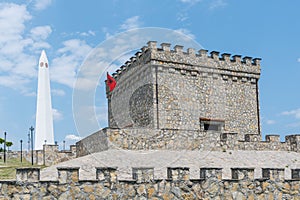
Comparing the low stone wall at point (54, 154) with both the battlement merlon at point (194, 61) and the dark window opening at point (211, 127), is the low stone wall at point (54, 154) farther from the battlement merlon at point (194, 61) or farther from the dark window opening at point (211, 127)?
the dark window opening at point (211, 127)

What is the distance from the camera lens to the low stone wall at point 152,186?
39.9 ft

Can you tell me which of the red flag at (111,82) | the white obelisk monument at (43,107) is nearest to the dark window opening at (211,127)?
the red flag at (111,82)

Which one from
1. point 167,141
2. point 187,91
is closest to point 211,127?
point 187,91

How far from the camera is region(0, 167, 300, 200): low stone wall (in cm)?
1215

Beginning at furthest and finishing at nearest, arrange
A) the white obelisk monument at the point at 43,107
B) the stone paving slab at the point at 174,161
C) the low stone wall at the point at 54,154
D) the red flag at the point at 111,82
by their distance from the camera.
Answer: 1. the white obelisk monument at the point at 43,107
2. the red flag at the point at 111,82
3. the low stone wall at the point at 54,154
4. the stone paving slab at the point at 174,161

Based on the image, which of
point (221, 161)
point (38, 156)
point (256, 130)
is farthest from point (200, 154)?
point (38, 156)

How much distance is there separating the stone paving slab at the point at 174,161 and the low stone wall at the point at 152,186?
3.95 ft

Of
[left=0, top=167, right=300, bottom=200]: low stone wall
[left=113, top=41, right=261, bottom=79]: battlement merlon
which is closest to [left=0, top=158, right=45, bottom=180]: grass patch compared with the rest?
[left=0, top=167, right=300, bottom=200]: low stone wall

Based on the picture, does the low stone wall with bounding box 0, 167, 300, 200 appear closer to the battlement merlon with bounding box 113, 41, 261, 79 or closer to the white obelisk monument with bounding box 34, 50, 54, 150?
the battlement merlon with bounding box 113, 41, 261, 79

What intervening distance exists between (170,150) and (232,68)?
27.7 ft

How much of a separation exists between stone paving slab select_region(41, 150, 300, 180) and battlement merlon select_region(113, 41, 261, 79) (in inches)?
228

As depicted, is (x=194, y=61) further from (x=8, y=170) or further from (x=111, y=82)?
(x=8, y=170)

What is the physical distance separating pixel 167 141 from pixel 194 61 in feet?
20.6

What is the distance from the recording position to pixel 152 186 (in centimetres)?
1339
